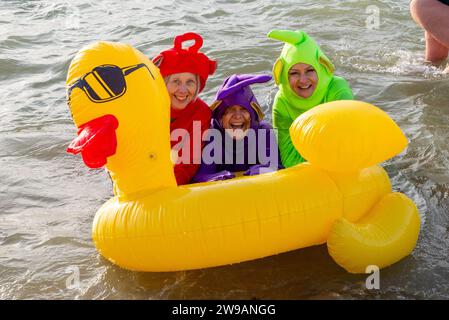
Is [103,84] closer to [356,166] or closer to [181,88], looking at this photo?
[181,88]

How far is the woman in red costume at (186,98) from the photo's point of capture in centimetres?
358

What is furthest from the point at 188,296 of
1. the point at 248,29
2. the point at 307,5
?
the point at 307,5

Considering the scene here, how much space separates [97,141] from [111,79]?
1.12ft

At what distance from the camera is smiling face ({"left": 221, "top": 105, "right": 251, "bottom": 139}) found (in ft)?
12.3

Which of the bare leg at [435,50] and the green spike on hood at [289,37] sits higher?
the green spike on hood at [289,37]

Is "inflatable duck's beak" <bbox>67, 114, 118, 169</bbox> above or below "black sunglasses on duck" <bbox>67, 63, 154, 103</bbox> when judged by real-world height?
below

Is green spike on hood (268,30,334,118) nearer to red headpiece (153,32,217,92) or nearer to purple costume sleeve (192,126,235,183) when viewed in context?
red headpiece (153,32,217,92)

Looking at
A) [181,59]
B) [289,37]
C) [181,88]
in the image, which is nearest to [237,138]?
[181,88]

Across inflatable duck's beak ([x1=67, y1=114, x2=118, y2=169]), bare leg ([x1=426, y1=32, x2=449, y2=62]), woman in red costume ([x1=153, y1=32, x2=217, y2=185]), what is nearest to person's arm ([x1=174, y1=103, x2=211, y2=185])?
woman in red costume ([x1=153, y1=32, x2=217, y2=185])

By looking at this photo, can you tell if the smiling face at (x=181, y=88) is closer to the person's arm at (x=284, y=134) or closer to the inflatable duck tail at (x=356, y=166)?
the person's arm at (x=284, y=134)

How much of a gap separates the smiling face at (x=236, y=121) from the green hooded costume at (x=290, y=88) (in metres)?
0.39

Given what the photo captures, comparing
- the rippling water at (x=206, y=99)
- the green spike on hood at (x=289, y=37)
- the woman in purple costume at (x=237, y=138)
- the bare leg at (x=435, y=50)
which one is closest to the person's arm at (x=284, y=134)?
the woman in purple costume at (x=237, y=138)

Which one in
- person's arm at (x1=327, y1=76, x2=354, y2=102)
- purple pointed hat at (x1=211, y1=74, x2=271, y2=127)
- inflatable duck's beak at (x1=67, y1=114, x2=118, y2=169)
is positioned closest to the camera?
inflatable duck's beak at (x1=67, y1=114, x2=118, y2=169)

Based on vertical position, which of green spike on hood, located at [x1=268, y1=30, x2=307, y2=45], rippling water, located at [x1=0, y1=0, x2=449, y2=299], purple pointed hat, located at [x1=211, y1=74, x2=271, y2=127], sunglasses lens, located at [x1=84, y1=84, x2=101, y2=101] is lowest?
rippling water, located at [x1=0, y1=0, x2=449, y2=299]
